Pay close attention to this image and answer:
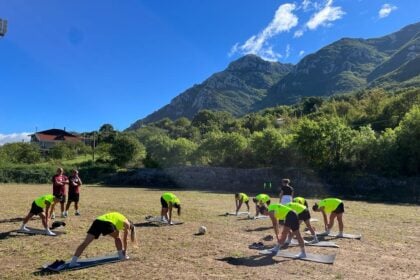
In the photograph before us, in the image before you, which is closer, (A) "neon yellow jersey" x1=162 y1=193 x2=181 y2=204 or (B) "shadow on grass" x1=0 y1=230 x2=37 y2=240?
(B) "shadow on grass" x1=0 y1=230 x2=37 y2=240

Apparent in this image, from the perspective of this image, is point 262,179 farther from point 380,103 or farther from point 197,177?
point 380,103

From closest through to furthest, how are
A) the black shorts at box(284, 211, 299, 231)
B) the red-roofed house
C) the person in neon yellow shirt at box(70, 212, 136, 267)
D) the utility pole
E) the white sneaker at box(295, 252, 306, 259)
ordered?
the person in neon yellow shirt at box(70, 212, 136, 267) < the black shorts at box(284, 211, 299, 231) < the white sneaker at box(295, 252, 306, 259) < the utility pole < the red-roofed house

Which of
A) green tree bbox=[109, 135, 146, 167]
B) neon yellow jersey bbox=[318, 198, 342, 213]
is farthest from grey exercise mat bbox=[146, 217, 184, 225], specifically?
green tree bbox=[109, 135, 146, 167]

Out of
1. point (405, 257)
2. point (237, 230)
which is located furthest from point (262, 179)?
point (405, 257)

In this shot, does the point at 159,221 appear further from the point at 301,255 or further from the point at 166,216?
the point at 301,255

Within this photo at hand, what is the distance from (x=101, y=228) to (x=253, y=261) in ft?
13.0

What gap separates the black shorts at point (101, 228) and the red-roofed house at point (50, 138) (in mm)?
117480

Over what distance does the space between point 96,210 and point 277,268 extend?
13074 millimetres

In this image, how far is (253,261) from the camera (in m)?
11.0

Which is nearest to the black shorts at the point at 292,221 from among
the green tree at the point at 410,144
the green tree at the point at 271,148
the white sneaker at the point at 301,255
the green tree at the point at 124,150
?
the white sneaker at the point at 301,255

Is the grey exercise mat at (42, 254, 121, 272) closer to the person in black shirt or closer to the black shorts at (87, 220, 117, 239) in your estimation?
the black shorts at (87, 220, 117, 239)

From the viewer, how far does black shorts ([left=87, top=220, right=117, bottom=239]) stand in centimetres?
1000

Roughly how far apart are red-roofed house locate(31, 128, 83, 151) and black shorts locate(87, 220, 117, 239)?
11748cm

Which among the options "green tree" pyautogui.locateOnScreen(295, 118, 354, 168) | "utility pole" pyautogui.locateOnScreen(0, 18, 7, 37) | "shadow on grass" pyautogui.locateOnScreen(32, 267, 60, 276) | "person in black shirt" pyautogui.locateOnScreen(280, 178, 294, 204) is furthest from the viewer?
"green tree" pyautogui.locateOnScreen(295, 118, 354, 168)
